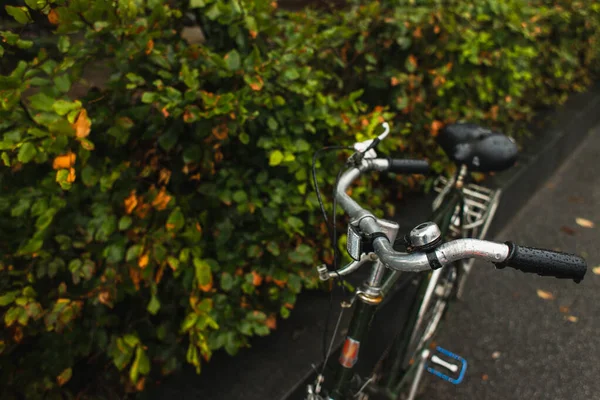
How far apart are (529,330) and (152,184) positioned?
2.74 m

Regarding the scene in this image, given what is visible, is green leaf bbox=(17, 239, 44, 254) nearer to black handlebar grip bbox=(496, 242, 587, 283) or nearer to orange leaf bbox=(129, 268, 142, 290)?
orange leaf bbox=(129, 268, 142, 290)

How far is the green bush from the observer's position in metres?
1.87

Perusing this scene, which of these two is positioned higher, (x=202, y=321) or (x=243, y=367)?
(x=202, y=321)

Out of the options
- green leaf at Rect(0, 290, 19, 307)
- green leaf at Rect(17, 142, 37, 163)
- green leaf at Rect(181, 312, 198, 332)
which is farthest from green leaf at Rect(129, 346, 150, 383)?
green leaf at Rect(17, 142, 37, 163)

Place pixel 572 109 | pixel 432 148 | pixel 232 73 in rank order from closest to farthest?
pixel 232 73 < pixel 432 148 < pixel 572 109

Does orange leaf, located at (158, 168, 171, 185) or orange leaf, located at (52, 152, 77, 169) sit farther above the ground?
orange leaf, located at (52, 152, 77, 169)

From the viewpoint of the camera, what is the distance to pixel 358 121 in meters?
2.58

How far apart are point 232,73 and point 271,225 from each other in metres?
0.77

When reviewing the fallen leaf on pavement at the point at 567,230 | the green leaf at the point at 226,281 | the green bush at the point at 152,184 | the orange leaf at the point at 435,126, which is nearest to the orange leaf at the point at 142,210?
the green bush at the point at 152,184

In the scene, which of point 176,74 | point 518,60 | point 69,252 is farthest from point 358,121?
point 518,60

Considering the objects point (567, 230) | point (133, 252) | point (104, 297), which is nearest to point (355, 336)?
point (133, 252)

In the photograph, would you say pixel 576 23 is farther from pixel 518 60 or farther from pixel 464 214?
pixel 464 214

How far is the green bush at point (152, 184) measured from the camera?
187 centimetres

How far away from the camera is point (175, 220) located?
2.08 meters
